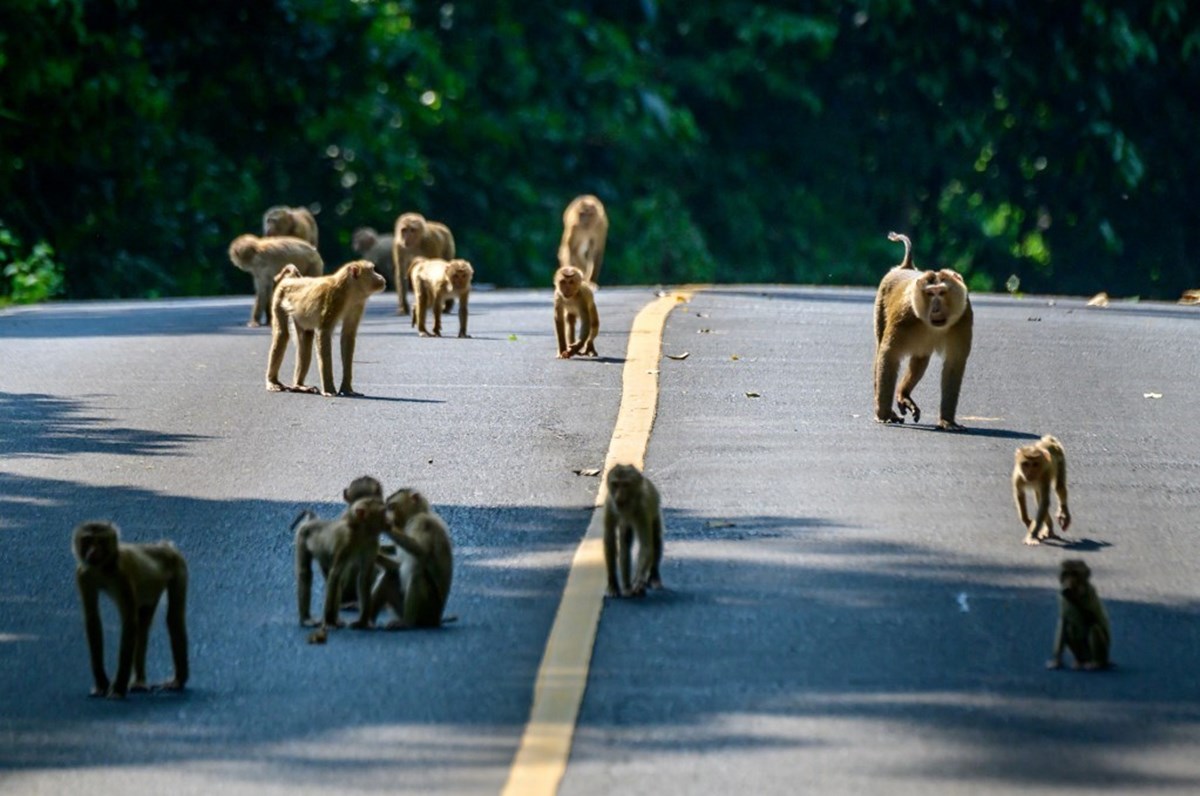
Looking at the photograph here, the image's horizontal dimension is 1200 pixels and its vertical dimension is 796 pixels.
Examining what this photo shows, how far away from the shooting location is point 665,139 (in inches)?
1730

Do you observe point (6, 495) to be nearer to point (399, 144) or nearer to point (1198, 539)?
point (1198, 539)

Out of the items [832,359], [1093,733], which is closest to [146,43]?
[832,359]

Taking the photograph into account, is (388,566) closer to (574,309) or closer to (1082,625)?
(1082,625)

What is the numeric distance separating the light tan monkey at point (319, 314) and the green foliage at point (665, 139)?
19.7 meters

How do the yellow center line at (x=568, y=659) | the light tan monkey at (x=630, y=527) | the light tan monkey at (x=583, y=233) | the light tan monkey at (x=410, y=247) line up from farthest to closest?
the light tan monkey at (x=583, y=233) → the light tan monkey at (x=410, y=247) → the light tan monkey at (x=630, y=527) → the yellow center line at (x=568, y=659)

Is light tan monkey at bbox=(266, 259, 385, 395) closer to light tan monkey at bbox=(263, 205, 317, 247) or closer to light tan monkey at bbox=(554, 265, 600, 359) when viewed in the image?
light tan monkey at bbox=(554, 265, 600, 359)

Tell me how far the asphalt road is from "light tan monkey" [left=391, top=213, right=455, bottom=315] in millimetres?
5796

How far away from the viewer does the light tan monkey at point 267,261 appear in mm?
20812

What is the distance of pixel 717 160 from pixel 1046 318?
26.0 m

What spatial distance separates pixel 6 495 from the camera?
11.9 meters

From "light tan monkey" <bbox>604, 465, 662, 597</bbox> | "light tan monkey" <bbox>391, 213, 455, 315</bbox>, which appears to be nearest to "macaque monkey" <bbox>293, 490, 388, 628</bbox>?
"light tan monkey" <bbox>604, 465, 662, 597</bbox>

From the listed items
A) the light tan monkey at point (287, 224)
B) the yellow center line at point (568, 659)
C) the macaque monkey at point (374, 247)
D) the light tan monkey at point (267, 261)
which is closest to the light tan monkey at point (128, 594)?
the yellow center line at point (568, 659)

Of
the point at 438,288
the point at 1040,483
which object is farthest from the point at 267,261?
the point at 1040,483

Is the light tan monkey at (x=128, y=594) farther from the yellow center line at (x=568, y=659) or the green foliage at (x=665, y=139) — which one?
the green foliage at (x=665, y=139)
